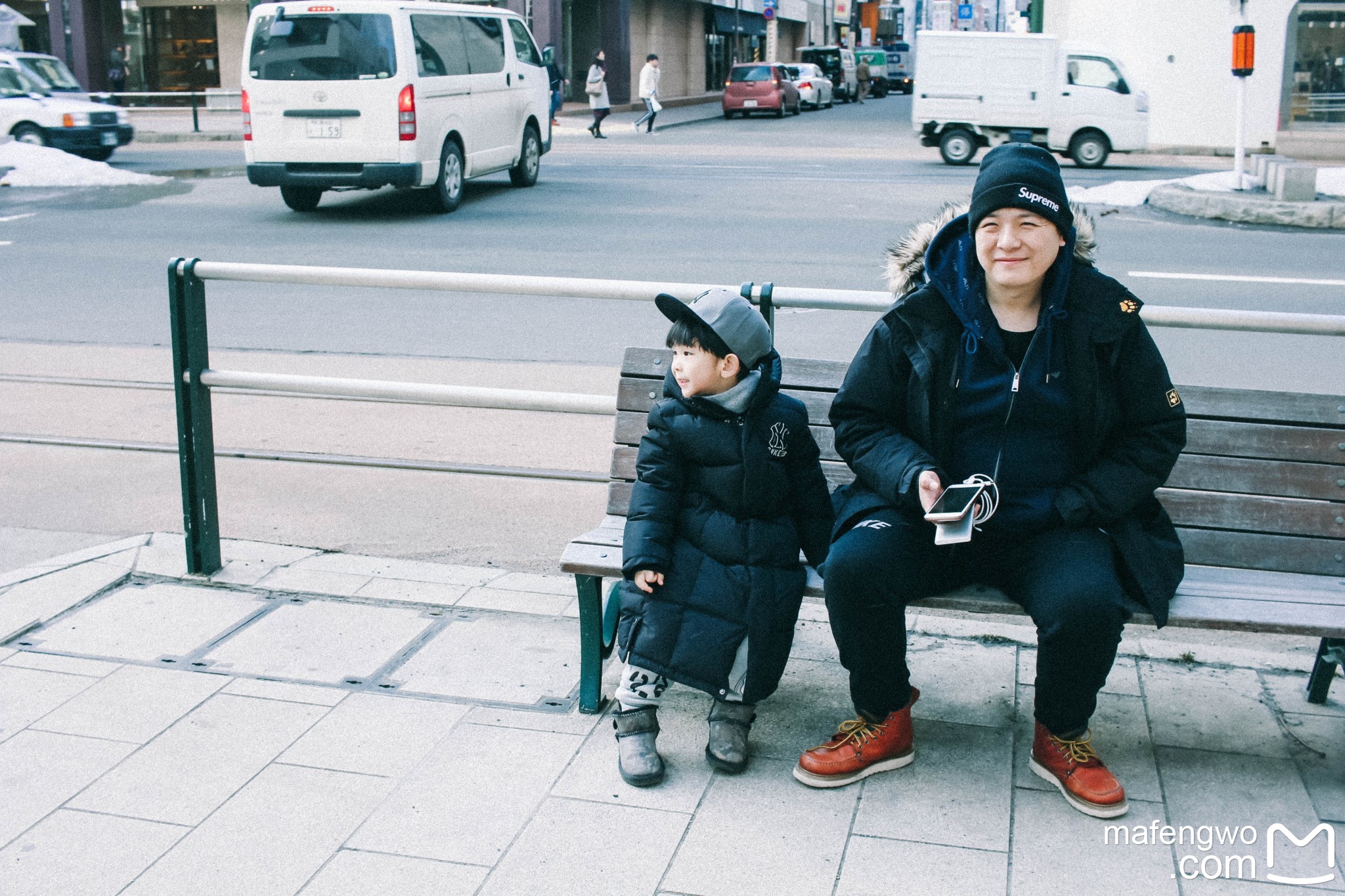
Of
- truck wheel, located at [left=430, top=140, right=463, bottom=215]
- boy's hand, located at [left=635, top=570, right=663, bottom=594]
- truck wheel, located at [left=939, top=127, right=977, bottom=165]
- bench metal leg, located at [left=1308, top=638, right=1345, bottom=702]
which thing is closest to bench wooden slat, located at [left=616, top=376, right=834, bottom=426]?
boy's hand, located at [left=635, top=570, right=663, bottom=594]

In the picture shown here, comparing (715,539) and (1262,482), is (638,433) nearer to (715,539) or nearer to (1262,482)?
(715,539)

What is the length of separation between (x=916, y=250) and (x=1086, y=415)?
24.4 inches

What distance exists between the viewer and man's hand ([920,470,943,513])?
119 inches

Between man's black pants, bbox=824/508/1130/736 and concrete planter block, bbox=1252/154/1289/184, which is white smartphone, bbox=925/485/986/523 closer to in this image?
man's black pants, bbox=824/508/1130/736

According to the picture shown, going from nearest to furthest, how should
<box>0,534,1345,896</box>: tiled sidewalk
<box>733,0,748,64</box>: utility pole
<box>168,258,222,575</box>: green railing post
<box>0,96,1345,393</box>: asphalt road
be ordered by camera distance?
1. <box>0,534,1345,896</box>: tiled sidewalk
2. <box>168,258,222,575</box>: green railing post
3. <box>0,96,1345,393</box>: asphalt road
4. <box>733,0,748,64</box>: utility pole

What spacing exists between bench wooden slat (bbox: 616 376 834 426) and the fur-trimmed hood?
37 centimetres

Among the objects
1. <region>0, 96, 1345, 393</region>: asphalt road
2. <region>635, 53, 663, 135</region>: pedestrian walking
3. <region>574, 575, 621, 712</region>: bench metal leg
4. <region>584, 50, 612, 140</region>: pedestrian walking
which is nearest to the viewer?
<region>574, 575, 621, 712</region>: bench metal leg

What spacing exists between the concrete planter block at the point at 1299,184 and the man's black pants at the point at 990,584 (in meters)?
13.0

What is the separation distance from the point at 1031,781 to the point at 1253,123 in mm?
23716

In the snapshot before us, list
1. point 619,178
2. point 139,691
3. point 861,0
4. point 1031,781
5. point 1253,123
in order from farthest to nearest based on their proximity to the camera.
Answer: point 861,0 < point 1253,123 < point 619,178 < point 139,691 < point 1031,781

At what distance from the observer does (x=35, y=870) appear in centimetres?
278

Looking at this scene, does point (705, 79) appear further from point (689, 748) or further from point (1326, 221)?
point (689, 748)

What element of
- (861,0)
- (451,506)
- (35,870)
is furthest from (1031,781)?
(861,0)

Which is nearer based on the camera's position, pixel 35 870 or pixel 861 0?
pixel 35 870
